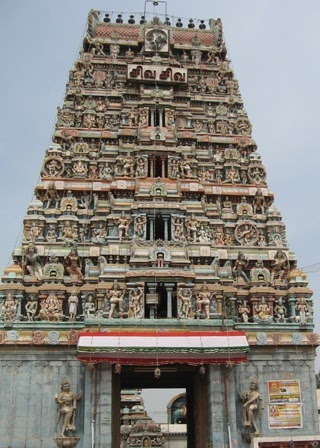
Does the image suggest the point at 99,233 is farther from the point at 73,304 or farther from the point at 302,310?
the point at 302,310

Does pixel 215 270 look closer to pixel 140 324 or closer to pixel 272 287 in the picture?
pixel 272 287

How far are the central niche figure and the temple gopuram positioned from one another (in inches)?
3.0

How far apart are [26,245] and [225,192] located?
1185 centimetres

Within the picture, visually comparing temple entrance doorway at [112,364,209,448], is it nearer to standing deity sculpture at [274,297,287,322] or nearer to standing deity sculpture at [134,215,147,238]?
standing deity sculpture at [274,297,287,322]

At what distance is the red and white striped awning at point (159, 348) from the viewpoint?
23703 millimetres

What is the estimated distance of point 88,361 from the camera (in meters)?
23.6

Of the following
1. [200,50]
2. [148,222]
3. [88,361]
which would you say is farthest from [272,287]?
[200,50]

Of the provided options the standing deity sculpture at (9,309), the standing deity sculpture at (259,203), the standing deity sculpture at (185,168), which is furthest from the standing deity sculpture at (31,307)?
the standing deity sculpture at (259,203)

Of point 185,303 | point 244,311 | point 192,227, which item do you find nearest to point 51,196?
point 192,227

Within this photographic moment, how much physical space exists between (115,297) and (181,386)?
9.62 meters

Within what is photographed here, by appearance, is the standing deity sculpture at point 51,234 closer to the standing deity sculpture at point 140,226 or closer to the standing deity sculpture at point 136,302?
the standing deity sculpture at point 140,226

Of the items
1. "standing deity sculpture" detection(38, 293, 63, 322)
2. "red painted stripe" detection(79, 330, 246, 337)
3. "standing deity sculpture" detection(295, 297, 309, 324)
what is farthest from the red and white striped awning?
"standing deity sculpture" detection(295, 297, 309, 324)

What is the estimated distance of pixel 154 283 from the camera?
2716cm

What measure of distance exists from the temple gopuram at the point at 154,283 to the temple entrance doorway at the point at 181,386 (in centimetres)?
13
